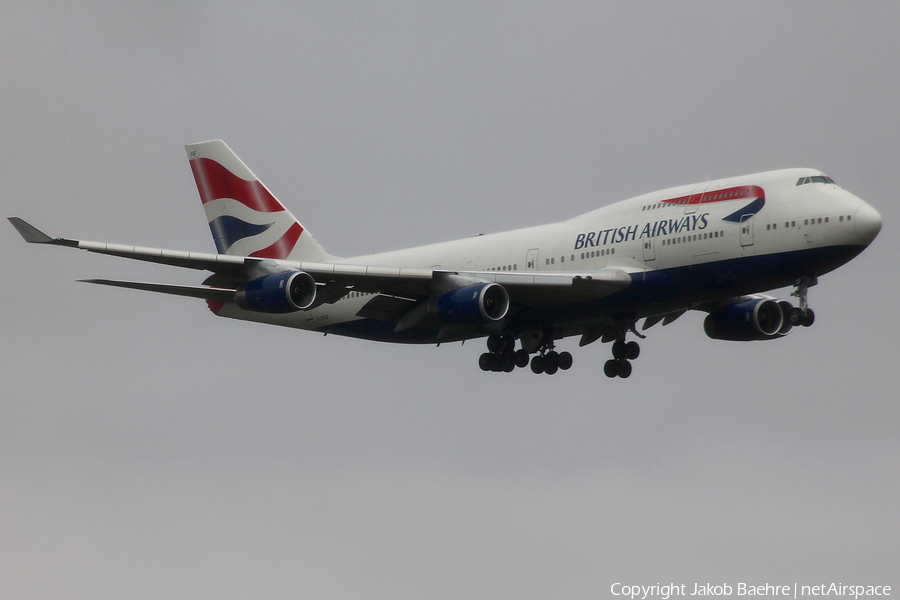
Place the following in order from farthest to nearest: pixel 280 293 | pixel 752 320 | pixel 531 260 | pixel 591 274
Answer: pixel 752 320
pixel 531 260
pixel 591 274
pixel 280 293

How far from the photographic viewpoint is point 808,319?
1531 inches

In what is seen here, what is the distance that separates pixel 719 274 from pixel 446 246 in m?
12.3

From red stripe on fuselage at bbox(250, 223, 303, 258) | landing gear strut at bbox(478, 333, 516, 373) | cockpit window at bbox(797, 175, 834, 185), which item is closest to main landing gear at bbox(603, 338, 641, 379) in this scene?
landing gear strut at bbox(478, 333, 516, 373)

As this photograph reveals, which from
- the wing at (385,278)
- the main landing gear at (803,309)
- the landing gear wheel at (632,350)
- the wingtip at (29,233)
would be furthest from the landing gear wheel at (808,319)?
the wingtip at (29,233)

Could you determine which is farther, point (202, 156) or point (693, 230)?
point (202, 156)

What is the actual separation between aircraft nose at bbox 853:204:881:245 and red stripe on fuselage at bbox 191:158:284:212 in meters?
26.6

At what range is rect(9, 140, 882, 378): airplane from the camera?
39.1 meters

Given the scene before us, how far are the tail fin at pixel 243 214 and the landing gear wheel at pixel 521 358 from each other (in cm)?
1150

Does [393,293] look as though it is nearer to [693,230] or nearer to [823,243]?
[693,230]

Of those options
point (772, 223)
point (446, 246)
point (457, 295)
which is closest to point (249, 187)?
point (446, 246)

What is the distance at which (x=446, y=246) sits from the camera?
48.0 metres

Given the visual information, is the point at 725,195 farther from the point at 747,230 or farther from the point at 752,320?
the point at 752,320

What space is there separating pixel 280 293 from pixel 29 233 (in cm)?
843

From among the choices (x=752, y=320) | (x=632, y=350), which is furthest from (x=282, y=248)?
(x=752, y=320)
